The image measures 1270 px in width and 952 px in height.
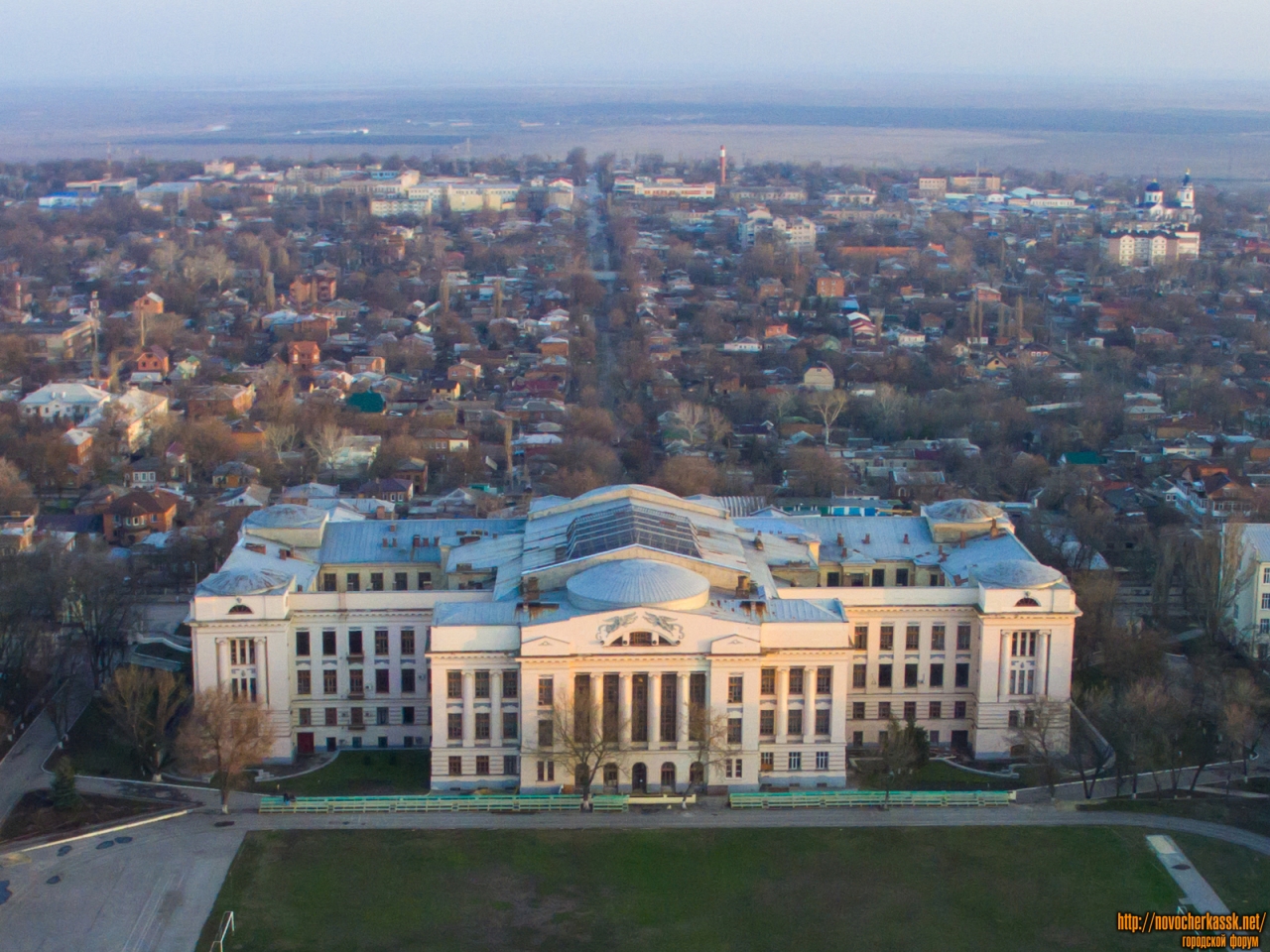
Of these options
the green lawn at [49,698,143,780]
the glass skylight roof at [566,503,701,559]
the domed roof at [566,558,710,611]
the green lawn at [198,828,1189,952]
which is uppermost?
the glass skylight roof at [566,503,701,559]

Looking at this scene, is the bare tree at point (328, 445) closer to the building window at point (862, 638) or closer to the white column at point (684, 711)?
the building window at point (862, 638)

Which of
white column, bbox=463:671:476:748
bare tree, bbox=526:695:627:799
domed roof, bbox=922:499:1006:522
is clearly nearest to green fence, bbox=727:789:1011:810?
bare tree, bbox=526:695:627:799

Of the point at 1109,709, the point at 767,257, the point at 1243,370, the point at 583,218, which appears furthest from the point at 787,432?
the point at 583,218

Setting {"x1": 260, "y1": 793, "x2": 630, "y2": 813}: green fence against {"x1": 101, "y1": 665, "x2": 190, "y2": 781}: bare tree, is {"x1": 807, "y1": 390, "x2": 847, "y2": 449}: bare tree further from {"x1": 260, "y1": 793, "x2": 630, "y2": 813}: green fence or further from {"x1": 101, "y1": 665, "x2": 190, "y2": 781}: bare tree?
{"x1": 101, "y1": 665, "x2": 190, "y2": 781}: bare tree

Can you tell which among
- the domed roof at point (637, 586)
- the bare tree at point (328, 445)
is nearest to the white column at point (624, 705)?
the domed roof at point (637, 586)

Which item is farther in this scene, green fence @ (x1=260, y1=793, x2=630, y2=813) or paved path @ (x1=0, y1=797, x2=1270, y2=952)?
green fence @ (x1=260, y1=793, x2=630, y2=813)

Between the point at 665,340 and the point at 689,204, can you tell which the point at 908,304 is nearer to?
the point at 665,340
